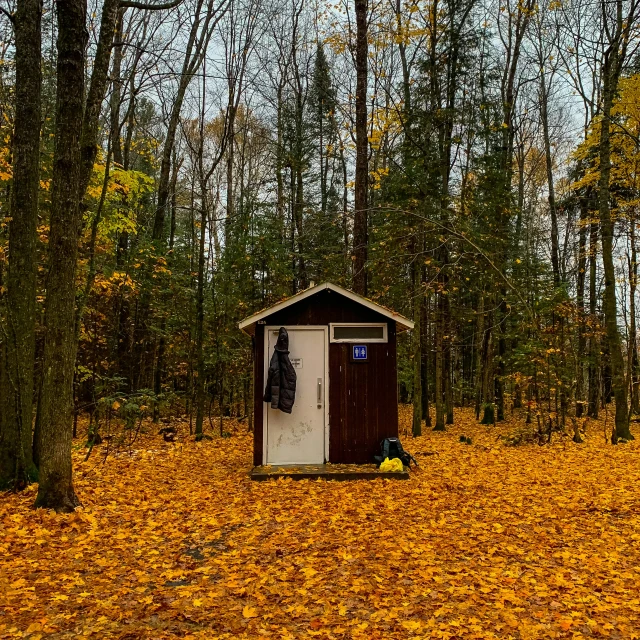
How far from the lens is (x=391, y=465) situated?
824cm

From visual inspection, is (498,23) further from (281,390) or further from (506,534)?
(506,534)

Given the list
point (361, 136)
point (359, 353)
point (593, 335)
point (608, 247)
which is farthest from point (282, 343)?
point (593, 335)

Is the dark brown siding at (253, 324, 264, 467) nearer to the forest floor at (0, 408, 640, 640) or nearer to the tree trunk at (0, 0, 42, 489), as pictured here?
the forest floor at (0, 408, 640, 640)

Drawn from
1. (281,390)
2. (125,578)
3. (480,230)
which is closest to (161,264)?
(281,390)

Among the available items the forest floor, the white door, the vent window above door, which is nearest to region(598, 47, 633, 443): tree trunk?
the forest floor

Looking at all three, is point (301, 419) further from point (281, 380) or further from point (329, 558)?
point (329, 558)

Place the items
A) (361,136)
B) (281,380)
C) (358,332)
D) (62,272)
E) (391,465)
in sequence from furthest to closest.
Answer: (361,136) → (358,332) → (281,380) → (391,465) → (62,272)

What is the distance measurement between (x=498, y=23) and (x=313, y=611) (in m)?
20.5

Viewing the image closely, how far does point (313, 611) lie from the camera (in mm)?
3650

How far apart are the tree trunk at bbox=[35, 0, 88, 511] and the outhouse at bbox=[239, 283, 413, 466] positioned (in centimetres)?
333

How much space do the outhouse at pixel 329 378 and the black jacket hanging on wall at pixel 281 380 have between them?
0.22 metres

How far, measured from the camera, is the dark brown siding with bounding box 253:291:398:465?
8719 millimetres

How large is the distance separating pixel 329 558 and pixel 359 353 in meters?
4.46

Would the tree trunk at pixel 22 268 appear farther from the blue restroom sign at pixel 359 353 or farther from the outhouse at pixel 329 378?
the blue restroom sign at pixel 359 353
